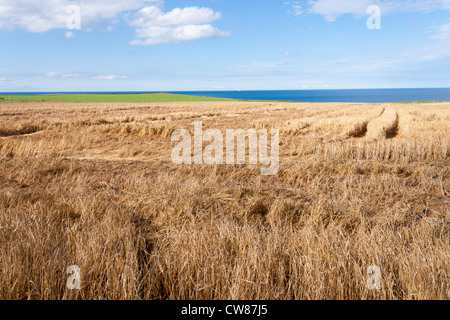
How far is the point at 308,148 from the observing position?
11336 millimetres

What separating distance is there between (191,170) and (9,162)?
540 cm

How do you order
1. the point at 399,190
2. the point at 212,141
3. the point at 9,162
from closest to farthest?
the point at 399,190 < the point at 9,162 < the point at 212,141

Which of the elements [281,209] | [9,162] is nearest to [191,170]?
[281,209]

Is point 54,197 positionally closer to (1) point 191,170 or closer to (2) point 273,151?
(1) point 191,170

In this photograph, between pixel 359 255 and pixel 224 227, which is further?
pixel 224 227

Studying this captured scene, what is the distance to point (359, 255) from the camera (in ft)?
9.89

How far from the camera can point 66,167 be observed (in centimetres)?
790

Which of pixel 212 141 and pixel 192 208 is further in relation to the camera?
pixel 212 141

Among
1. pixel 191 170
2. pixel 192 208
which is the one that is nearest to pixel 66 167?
pixel 191 170

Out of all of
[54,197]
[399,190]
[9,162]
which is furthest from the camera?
[9,162]

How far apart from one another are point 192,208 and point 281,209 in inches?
55.6
